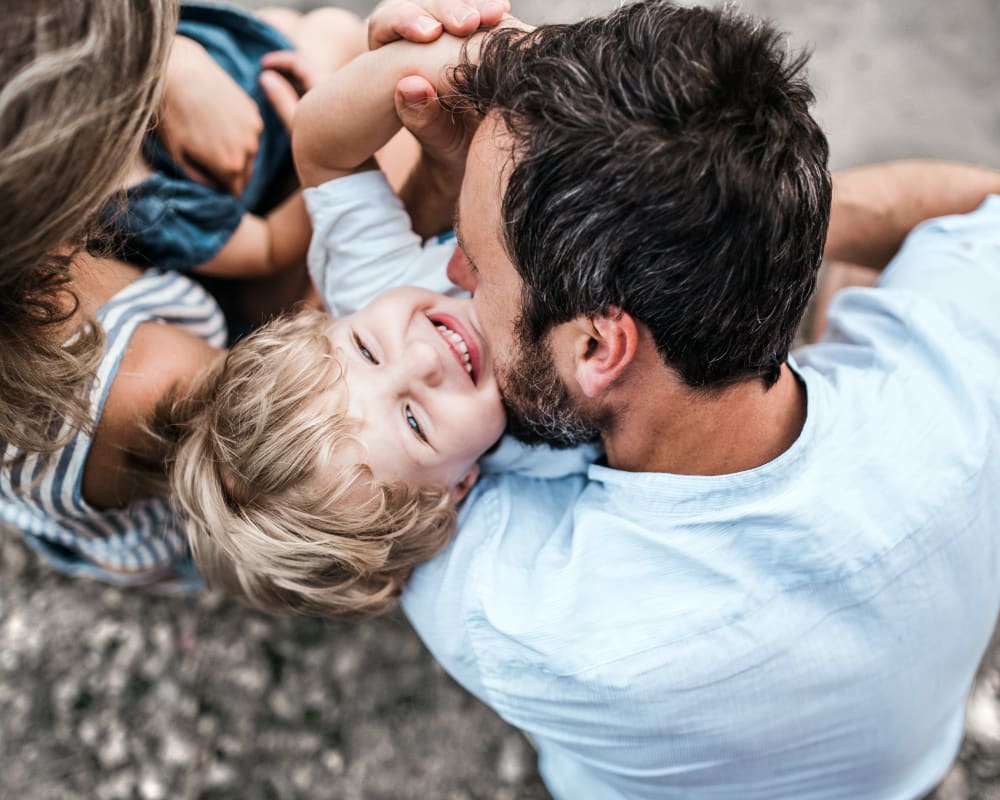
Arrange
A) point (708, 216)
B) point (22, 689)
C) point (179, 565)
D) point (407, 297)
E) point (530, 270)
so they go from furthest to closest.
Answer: point (22, 689), point (179, 565), point (407, 297), point (530, 270), point (708, 216)

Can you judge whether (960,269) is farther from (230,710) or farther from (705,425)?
(230,710)

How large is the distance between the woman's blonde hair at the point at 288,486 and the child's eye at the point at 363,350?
6cm

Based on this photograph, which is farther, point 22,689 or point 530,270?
point 22,689

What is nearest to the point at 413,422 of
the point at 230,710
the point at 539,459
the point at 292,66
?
the point at 539,459

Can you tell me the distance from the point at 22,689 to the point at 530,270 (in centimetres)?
197

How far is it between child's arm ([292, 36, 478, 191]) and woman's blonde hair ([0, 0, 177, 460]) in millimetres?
447

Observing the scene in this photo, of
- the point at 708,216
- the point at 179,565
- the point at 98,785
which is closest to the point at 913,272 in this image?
the point at 708,216

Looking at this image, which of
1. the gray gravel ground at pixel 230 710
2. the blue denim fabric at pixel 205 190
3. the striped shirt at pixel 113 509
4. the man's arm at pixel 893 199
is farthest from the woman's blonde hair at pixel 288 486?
the man's arm at pixel 893 199

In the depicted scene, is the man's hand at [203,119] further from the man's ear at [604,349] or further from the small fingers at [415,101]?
the man's ear at [604,349]

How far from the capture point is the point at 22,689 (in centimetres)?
223

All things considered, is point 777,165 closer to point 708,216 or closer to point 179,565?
point 708,216

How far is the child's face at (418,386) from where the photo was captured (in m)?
1.52

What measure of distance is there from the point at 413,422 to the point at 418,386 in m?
0.08

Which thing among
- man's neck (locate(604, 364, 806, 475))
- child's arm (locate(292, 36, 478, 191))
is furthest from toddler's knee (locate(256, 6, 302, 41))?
man's neck (locate(604, 364, 806, 475))
